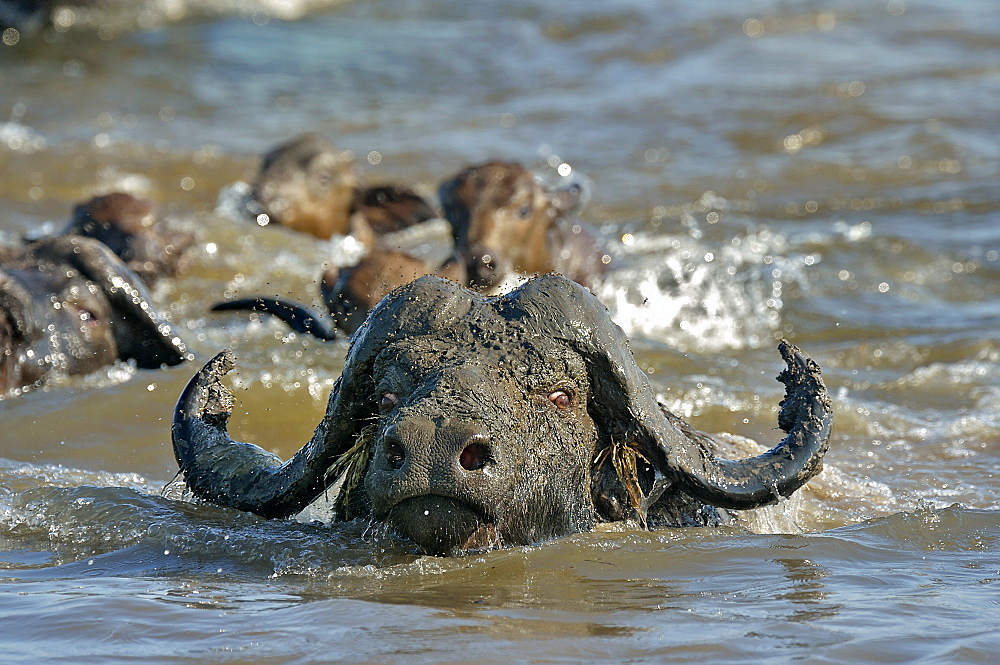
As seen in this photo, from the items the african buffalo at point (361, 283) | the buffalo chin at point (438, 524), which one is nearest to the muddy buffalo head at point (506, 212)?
the african buffalo at point (361, 283)

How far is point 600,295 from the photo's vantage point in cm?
1052

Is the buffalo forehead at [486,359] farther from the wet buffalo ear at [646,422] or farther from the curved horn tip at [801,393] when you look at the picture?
the curved horn tip at [801,393]

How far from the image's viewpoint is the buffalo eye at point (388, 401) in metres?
4.21

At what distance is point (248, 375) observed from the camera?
7688 millimetres

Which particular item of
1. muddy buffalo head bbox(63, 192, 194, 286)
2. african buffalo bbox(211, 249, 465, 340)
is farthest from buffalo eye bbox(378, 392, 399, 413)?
muddy buffalo head bbox(63, 192, 194, 286)

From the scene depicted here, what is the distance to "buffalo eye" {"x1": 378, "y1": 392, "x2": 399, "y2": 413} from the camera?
13.8 feet

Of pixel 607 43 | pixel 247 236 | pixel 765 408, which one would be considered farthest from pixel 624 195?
pixel 607 43

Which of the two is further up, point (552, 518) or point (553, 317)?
point (553, 317)

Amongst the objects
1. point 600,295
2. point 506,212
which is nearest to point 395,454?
point 506,212

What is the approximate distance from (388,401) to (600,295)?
6414mm

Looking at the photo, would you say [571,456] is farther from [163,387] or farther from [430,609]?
[163,387]

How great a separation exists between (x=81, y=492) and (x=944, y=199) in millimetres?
9987

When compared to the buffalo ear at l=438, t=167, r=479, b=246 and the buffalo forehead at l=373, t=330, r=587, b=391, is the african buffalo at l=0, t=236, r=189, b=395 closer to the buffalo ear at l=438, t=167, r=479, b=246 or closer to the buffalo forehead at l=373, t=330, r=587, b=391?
the buffalo ear at l=438, t=167, r=479, b=246

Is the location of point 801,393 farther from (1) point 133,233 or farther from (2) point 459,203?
(1) point 133,233
